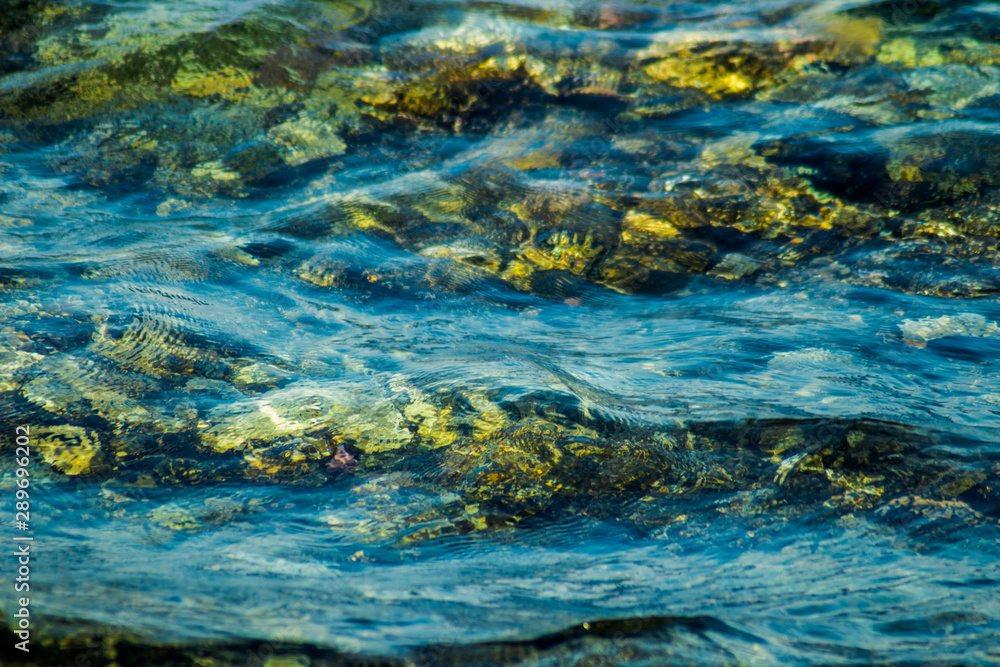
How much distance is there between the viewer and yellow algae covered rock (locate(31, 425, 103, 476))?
2.72 meters

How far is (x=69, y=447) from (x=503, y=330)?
214 centimetres

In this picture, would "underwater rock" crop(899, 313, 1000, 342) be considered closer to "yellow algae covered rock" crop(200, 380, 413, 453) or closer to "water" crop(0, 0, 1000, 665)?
"water" crop(0, 0, 1000, 665)

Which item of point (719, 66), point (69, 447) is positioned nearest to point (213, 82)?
point (69, 447)

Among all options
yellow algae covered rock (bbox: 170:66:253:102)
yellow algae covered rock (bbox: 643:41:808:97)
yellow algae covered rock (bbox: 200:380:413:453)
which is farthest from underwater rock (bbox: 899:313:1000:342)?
yellow algae covered rock (bbox: 170:66:253:102)

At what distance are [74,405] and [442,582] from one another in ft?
6.30

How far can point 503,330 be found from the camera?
12.9 ft

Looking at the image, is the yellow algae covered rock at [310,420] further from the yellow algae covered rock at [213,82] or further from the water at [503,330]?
the yellow algae covered rock at [213,82]

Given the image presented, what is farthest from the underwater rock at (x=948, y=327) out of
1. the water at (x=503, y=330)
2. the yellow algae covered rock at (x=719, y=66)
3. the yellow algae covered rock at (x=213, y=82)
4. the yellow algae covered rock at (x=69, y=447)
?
the yellow algae covered rock at (x=213, y=82)

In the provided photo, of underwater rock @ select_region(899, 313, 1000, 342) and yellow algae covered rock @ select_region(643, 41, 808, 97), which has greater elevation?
yellow algae covered rock @ select_region(643, 41, 808, 97)

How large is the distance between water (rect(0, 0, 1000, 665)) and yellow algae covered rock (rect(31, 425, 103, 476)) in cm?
1

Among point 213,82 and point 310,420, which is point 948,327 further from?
point 213,82

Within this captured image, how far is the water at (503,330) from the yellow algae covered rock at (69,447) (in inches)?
0.5

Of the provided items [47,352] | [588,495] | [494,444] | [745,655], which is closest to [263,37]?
[47,352]

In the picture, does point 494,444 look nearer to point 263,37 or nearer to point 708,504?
point 708,504
